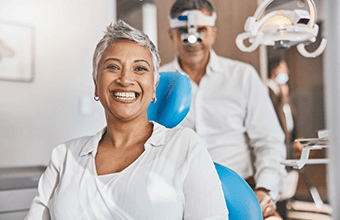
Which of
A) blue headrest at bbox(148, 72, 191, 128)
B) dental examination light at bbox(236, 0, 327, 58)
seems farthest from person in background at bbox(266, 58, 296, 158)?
blue headrest at bbox(148, 72, 191, 128)

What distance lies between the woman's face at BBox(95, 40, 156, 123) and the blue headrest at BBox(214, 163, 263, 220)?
31 cm

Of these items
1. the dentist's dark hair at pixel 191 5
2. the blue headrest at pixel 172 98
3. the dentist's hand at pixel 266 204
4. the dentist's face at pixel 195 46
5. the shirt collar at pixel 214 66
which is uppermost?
the dentist's dark hair at pixel 191 5

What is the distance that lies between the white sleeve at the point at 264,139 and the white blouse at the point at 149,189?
0.83 meters

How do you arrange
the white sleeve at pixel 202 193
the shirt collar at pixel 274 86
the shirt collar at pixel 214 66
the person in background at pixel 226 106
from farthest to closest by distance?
1. the shirt collar at pixel 274 86
2. the shirt collar at pixel 214 66
3. the person in background at pixel 226 106
4. the white sleeve at pixel 202 193

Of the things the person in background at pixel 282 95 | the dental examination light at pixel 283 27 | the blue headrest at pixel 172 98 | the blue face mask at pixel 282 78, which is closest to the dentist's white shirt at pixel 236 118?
the dental examination light at pixel 283 27

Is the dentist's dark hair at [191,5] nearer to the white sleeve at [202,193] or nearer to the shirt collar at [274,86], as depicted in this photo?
the white sleeve at [202,193]

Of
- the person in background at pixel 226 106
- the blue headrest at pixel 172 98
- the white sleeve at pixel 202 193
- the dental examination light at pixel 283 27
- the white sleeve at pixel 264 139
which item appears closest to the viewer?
the white sleeve at pixel 202 193

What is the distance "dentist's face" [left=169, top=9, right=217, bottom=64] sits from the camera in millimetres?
1971

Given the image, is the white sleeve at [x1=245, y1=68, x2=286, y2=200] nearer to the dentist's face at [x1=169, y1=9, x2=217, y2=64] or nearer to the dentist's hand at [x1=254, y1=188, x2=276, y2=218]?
the dentist's hand at [x1=254, y1=188, x2=276, y2=218]

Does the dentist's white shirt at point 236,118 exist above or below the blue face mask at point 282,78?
below

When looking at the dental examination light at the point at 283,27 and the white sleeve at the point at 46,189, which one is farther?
the dental examination light at the point at 283,27

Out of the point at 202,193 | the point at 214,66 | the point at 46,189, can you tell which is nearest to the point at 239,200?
the point at 202,193

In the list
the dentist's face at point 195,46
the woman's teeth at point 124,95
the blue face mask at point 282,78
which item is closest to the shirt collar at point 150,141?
the woman's teeth at point 124,95

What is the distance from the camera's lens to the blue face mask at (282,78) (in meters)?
3.99
